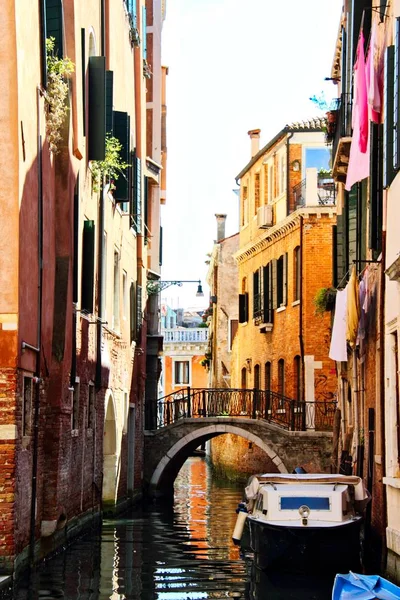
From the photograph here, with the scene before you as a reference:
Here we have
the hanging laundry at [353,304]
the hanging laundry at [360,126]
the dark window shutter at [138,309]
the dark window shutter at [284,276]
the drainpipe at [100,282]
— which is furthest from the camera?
the dark window shutter at [284,276]

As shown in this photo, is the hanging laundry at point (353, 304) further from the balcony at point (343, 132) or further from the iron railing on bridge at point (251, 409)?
the iron railing on bridge at point (251, 409)

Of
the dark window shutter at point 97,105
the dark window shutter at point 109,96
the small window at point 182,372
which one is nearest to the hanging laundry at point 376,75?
the dark window shutter at point 97,105

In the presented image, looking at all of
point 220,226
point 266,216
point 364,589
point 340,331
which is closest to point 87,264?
point 340,331

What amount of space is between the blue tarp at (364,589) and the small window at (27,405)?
500 centimetres

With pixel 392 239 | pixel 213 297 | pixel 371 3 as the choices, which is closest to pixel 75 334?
pixel 392 239

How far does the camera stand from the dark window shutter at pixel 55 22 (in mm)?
15797

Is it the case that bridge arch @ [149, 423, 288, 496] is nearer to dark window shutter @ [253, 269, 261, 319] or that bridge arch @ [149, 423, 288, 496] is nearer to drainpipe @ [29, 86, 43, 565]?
dark window shutter @ [253, 269, 261, 319]

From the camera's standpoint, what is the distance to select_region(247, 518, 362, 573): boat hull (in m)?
14.8

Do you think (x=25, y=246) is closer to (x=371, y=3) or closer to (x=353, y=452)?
(x=371, y=3)

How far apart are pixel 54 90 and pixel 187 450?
54.9 feet

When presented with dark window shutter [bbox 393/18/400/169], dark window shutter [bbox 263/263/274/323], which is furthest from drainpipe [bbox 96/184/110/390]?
dark window shutter [bbox 263/263/274/323]

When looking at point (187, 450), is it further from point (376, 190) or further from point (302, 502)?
point (376, 190)

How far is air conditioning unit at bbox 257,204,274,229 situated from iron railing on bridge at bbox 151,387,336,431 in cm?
573

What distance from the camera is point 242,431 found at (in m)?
30.0
